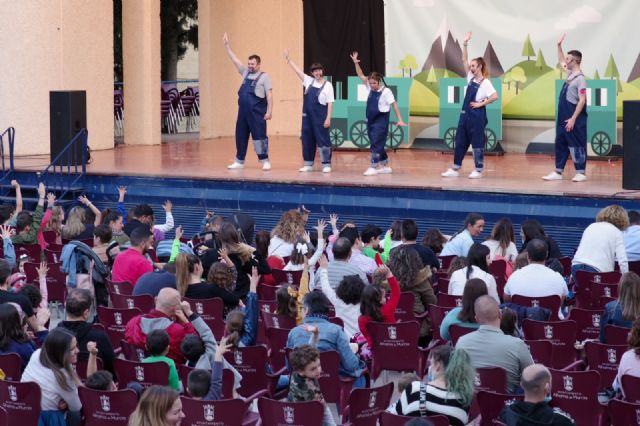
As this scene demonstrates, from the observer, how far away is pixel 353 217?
13.8 meters

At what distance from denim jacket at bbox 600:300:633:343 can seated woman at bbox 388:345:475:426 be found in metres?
1.88

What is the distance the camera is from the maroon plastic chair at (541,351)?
7129mm

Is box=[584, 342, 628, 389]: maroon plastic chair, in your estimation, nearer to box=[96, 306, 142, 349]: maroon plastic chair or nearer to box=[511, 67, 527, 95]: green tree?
box=[96, 306, 142, 349]: maroon plastic chair

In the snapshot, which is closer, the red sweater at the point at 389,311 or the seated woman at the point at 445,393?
the seated woman at the point at 445,393

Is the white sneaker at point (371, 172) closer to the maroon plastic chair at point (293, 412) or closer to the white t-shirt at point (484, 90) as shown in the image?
the white t-shirt at point (484, 90)

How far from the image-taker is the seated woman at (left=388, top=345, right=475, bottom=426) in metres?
5.78

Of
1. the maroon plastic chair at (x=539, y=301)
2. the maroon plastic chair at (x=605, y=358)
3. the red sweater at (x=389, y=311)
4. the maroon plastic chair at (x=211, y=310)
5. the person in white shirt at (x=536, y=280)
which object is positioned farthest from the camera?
the person in white shirt at (x=536, y=280)

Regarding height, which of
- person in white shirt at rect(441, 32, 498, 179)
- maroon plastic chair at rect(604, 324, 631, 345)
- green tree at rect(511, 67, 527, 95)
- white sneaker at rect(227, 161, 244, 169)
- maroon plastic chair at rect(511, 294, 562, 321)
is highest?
green tree at rect(511, 67, 527, 95)

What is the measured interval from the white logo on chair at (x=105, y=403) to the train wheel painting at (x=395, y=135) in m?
12.4

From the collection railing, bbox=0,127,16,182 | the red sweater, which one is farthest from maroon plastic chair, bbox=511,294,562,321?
railing, bbox=0,127,16,182

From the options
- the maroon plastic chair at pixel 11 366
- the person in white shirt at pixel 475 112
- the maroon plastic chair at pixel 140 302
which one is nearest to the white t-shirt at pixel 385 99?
the person in white shirt at pixel 475 112

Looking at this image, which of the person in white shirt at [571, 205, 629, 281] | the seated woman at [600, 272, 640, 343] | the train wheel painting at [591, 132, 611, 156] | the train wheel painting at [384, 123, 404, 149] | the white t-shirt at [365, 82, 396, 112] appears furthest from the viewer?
the train wheel painting at [384, 123, 404, 149]

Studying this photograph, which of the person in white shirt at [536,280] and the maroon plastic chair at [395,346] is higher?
the person in white shirt at [536,280]

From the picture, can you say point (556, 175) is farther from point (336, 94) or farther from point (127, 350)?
point (127, 350)
